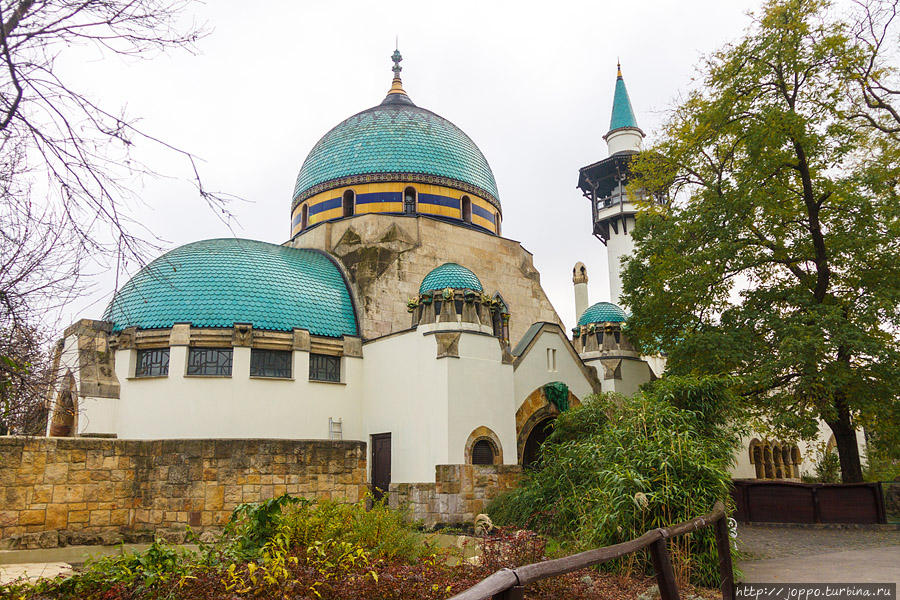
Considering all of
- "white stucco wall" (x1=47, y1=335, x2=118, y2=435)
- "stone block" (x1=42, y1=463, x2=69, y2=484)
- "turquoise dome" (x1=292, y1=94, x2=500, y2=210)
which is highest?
"turquoise dome" (x1=292, y1=94, x2=500, y2=210)

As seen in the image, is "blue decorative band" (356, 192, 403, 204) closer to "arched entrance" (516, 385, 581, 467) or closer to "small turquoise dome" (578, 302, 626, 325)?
"small turquoise dome" (578, 302, 626, 325)

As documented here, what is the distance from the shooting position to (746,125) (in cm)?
1770

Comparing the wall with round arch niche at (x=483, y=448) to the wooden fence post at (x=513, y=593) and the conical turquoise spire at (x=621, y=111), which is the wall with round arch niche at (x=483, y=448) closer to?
the wooden fence post at (x=513, y=593)

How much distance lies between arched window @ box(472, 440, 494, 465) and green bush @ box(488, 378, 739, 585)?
372 cm

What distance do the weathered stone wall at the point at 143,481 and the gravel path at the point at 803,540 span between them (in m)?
7.91

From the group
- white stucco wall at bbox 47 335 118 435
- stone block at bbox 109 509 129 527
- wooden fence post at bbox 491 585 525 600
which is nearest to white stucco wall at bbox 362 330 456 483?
white stucco wall at bbox 47 335 118 435

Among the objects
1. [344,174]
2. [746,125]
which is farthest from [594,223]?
[746,125]

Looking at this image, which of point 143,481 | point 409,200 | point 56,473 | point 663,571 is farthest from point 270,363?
point 663,571

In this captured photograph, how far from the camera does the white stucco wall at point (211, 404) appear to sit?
1744 cm

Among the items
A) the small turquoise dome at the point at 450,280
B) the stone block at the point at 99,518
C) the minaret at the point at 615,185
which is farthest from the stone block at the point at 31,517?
the minaret at the point at 615,185

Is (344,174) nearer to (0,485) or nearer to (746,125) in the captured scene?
(746,125)

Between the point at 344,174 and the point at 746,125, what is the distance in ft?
45.8

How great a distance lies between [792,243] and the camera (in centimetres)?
1778

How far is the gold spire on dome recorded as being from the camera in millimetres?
30391
